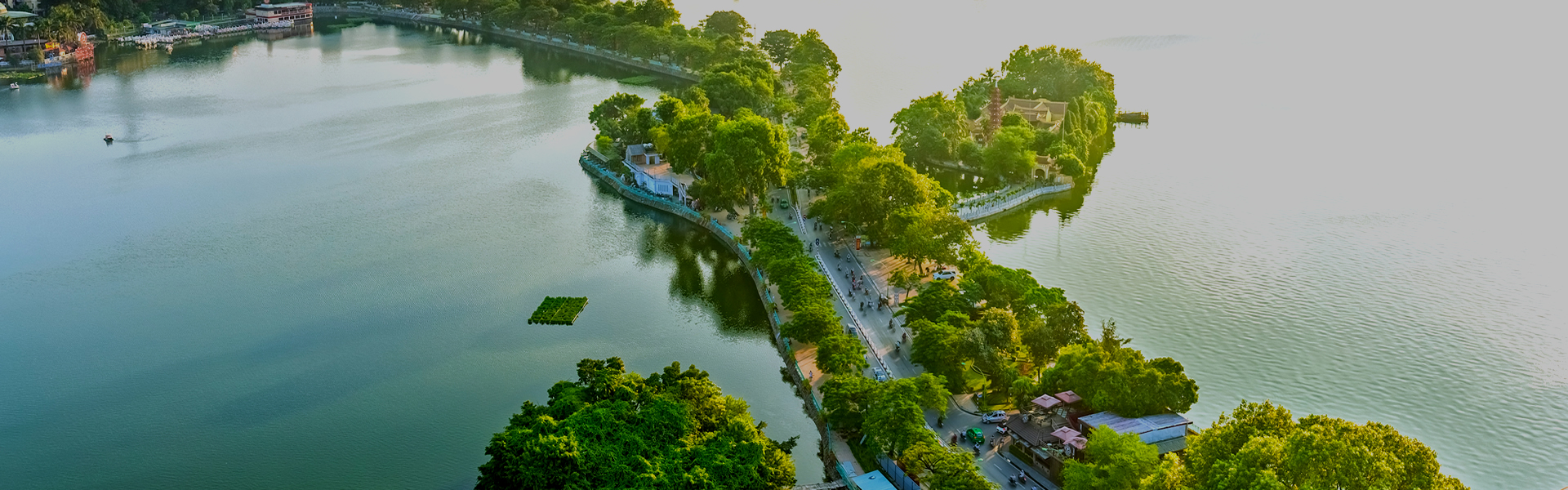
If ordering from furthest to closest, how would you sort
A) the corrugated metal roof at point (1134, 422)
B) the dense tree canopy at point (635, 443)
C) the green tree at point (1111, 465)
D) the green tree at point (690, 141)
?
the green tree at point (690, 141), the corrugated metal roof at point (1134, 422), the dense tree canopy at point (635, 443), the green tree at point (1111, 465)

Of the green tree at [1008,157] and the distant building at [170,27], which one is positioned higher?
the distant building at [170,27]

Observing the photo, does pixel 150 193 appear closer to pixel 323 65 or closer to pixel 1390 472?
pixel 323 65

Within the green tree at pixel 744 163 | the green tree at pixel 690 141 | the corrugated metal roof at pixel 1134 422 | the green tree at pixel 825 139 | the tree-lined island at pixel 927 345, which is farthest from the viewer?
the green tree at pixel 825 139

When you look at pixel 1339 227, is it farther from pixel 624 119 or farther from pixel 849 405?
pixel 624 119

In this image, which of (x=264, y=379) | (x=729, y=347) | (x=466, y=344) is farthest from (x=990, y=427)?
(x=264, y=379)

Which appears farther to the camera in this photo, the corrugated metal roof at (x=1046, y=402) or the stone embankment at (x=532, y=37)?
the stone embankment at (x=532, y=37)

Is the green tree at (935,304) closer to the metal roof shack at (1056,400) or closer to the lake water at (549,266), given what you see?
the lake water at (549,266)

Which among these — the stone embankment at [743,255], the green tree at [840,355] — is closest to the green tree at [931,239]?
the stone embankment at [743,255]

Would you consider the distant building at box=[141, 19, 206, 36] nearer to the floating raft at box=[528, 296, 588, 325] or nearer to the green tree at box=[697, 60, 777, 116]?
the green tree at box=[697, 60, 777, 116]
